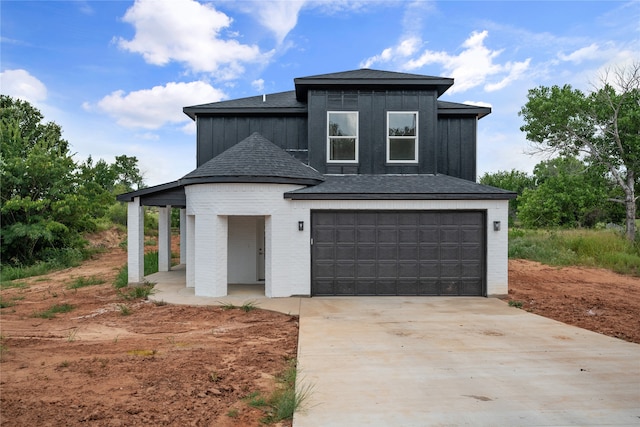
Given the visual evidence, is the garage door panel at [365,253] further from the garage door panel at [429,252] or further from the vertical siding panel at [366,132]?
the vertical siding panel at [366,132]

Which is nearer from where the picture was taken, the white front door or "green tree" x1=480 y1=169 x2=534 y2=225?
the white front door

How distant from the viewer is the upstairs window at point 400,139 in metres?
11.7

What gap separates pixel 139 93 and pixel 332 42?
42.8 feet

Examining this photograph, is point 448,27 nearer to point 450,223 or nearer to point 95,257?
point 450,223

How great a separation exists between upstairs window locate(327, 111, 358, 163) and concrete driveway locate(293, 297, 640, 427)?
531 cm

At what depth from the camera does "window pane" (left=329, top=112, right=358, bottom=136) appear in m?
11.8

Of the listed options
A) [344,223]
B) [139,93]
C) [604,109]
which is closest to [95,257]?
[139,93]

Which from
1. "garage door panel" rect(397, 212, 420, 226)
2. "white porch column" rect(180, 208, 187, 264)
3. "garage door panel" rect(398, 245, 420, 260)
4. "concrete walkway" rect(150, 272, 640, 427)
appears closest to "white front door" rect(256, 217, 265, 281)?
"concrete walkway" rect(150, 272, 640, 427)

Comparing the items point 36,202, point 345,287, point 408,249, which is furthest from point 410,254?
point 36,202

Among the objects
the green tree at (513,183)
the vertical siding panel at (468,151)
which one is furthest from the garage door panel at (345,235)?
the green tree at (513,183)

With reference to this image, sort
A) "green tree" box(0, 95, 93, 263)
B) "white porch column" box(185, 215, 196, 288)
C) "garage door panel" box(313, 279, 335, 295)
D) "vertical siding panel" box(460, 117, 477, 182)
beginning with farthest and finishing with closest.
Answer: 1. "green tree" box(0, 95, 93, 263)
2. "vertical siding panel" box(460, 117, 477, 182)
3. "white porch column" box(185, 215, 196, 288)
4. "garage door panel" box(313, 279, 335, 295)

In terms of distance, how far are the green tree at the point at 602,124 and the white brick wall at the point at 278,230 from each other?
14138 millimetres

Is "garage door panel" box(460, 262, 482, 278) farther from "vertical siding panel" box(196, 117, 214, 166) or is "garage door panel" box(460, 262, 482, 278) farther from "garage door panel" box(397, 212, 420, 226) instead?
"vertical siding panel" box(196, 117, 214, 166)

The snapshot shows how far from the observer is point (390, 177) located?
11312mm
